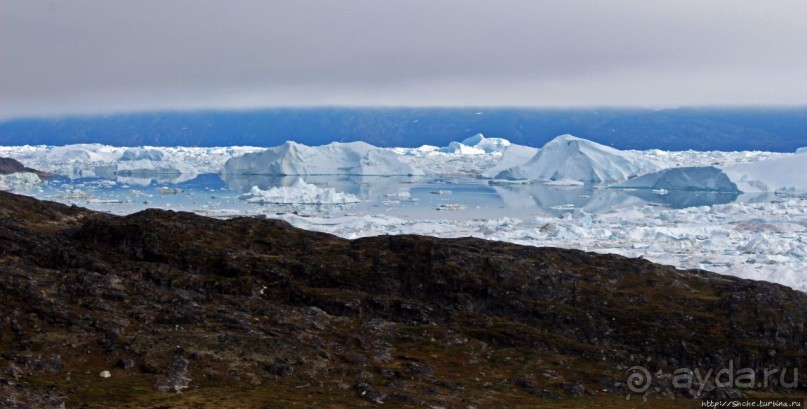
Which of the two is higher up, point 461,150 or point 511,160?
point 511,160

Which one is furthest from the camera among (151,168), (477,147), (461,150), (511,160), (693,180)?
(477,147)

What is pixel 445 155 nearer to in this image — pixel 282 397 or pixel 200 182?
pixel 200 182

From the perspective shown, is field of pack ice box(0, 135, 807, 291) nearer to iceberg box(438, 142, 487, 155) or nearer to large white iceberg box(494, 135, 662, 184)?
large white iceberg box(494, 135, 662, 184)

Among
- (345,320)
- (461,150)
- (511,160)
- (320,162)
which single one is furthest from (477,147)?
(345,320)

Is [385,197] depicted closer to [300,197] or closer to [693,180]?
[300,197]

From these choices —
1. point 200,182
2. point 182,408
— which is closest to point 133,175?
point 200,182

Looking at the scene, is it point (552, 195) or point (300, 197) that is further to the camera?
point (552, 195)
